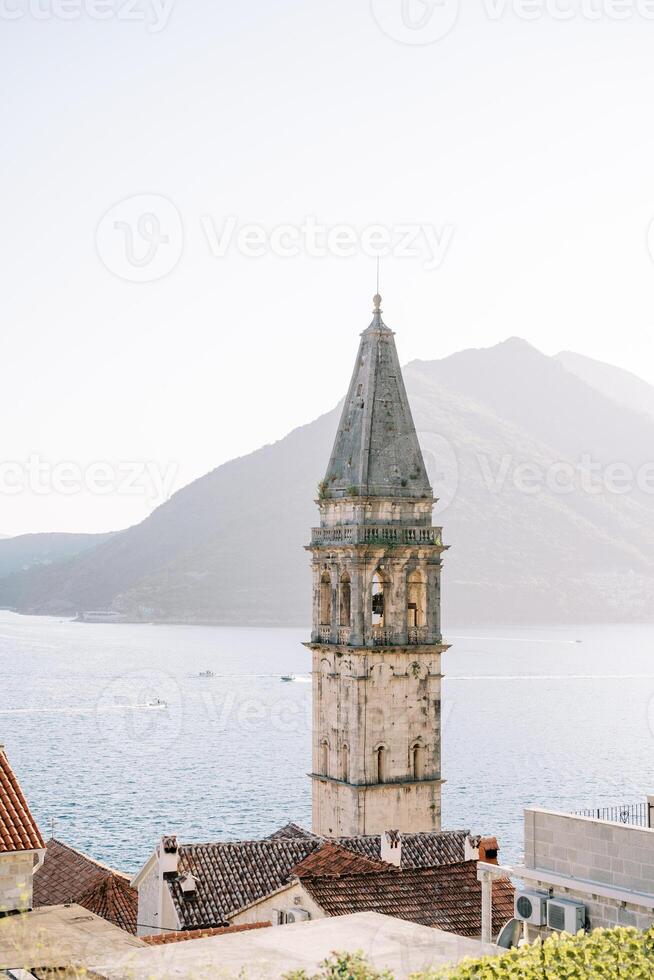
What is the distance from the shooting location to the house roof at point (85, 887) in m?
36.0

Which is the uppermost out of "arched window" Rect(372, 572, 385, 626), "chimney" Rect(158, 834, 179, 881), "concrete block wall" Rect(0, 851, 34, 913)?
"arched window" Rect(372, 572, 385, 626)

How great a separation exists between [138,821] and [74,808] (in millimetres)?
5974

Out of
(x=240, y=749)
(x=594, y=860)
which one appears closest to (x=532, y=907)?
(x=594, y=860)

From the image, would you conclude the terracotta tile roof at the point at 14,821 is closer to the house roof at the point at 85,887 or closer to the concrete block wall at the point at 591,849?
the concrete block wall at the point at 591,849

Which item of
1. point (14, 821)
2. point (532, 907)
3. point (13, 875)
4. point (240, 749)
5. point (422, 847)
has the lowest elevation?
point (240, 749)

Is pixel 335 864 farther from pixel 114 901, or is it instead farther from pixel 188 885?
pixel 114 901

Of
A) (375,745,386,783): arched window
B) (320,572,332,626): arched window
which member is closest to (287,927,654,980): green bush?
(375,745,386,783): arched window

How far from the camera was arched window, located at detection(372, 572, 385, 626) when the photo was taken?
45469 millimetres

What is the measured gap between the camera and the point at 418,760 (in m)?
44.9

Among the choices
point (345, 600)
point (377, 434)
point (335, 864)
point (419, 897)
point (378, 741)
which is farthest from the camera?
point (345, 600)

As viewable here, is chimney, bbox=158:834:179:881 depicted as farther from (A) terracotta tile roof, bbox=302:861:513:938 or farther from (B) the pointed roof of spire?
(B) the pointed roof of spire

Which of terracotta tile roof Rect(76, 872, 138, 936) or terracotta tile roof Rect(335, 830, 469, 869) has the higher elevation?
terracotta tile roof Rect(335, 830, 469, 869)

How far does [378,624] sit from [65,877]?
13.6m

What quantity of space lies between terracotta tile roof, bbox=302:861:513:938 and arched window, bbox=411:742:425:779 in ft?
41.6
